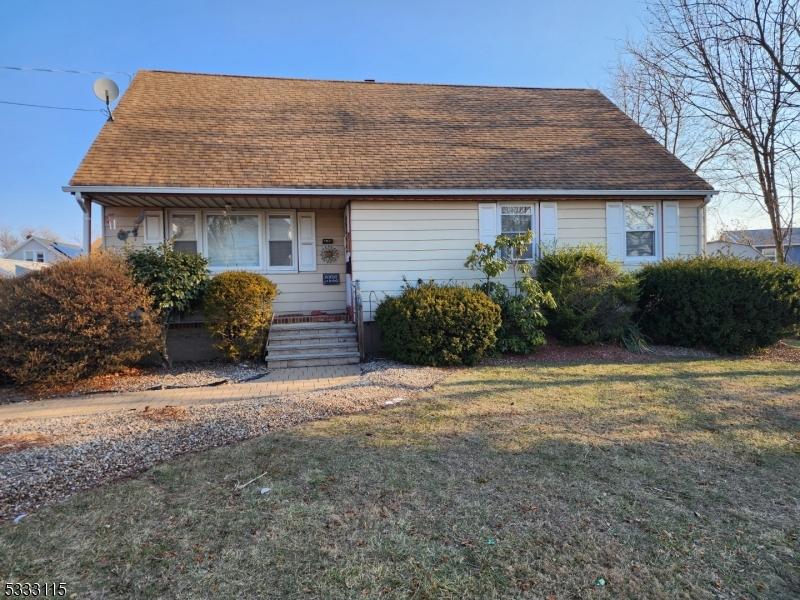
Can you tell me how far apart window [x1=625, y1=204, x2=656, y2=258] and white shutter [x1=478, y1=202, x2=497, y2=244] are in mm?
3240

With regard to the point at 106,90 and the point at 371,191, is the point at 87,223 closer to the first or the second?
the point at 106,90

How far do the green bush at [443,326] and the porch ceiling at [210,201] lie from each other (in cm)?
305

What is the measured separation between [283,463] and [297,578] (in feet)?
5.03

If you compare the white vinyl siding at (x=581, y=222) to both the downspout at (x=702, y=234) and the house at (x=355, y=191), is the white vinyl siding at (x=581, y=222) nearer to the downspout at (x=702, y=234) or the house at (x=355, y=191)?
the house at (x=355, y=191)

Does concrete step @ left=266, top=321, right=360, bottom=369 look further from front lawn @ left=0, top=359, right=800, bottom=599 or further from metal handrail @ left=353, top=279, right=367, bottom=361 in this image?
front lawn @ left=0, top=359, right=800, bottom=599

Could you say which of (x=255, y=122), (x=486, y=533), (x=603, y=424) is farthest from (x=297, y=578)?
(x=255, y=122)

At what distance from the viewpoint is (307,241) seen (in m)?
10.7

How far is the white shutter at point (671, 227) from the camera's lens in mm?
10742

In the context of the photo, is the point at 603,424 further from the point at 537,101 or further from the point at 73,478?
the point at 537,101

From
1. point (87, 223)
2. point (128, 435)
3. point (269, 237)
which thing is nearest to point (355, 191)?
point (269, 237)

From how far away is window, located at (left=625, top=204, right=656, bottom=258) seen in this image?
35.4 ft

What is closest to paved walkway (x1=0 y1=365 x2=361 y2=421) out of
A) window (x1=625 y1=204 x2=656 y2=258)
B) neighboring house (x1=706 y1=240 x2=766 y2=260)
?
window (x1=625 y1=204 x2=656 y2=258)

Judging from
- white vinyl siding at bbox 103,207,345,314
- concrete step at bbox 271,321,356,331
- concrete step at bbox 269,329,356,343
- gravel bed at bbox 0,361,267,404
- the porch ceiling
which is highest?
the porch ceiling

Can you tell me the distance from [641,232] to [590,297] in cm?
310
